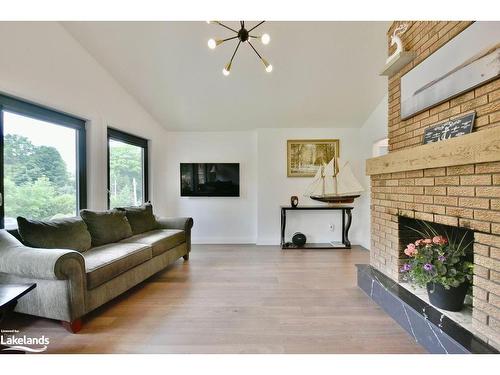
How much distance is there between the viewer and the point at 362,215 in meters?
4.40

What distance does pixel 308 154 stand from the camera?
4.52 metres

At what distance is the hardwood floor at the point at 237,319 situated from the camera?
1631 millimetres

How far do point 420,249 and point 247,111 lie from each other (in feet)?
10.5

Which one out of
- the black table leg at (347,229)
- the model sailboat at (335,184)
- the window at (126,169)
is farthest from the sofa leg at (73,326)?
the black table leg at (347,229)

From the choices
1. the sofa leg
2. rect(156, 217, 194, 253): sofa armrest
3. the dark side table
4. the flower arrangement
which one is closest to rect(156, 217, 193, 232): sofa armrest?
rect(156, 217, 194, 253): sofa armrest

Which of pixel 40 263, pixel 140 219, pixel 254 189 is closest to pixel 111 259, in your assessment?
pixel 40 263

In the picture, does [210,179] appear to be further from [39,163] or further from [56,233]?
[56,233]

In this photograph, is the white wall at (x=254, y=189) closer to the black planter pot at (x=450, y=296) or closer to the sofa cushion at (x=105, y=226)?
the sofa cushion at (x=105, y=226)

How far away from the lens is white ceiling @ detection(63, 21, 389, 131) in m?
2.77

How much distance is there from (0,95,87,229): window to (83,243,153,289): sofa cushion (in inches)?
33.4

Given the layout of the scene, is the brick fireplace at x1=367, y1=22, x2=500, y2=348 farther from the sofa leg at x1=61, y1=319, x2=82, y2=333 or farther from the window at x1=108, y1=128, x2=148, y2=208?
the window at x1=108, y1=128, x2=148, y2=208

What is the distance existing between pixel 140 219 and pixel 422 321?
3260 millimetres
